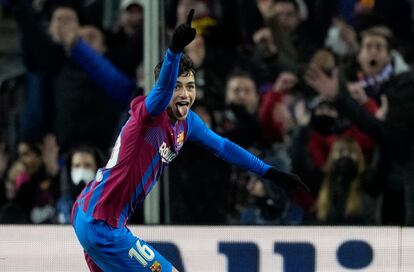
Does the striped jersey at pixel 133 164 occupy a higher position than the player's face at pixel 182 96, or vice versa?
the player's face at pixel 182 96

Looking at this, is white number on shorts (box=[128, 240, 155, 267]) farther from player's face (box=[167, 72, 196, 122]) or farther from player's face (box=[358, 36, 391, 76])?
player's face (box=[358, 36, 391, 76])

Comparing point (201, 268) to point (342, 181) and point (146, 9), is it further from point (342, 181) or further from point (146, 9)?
point (146, 9)

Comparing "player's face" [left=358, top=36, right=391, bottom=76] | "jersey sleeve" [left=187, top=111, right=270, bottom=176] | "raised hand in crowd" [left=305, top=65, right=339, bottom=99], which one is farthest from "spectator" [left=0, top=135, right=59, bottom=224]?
"jersey sleeve" [left=187, top=111, right=270, bottom=176]

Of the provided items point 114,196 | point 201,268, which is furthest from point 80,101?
point 114,196

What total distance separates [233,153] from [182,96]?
65 centimetres

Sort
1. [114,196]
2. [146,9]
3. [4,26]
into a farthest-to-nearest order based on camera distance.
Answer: [4,26]
[146,9]
[114,196]

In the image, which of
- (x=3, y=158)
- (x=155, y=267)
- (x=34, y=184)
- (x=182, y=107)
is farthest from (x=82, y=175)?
(x=182, y=107)

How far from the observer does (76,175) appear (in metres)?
7.61

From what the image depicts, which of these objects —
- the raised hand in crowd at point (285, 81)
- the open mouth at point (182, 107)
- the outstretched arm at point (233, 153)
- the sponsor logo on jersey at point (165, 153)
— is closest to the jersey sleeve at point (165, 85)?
the open mouth at point (182, 107)

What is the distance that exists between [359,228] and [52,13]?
9.25ft

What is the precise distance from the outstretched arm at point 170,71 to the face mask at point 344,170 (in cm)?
282

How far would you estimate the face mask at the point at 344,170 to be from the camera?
7.40 m

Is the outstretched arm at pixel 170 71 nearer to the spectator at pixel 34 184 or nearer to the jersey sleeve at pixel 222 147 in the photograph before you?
the jersey sleeve at pixel 222 147

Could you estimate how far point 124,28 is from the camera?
779 centimetres
